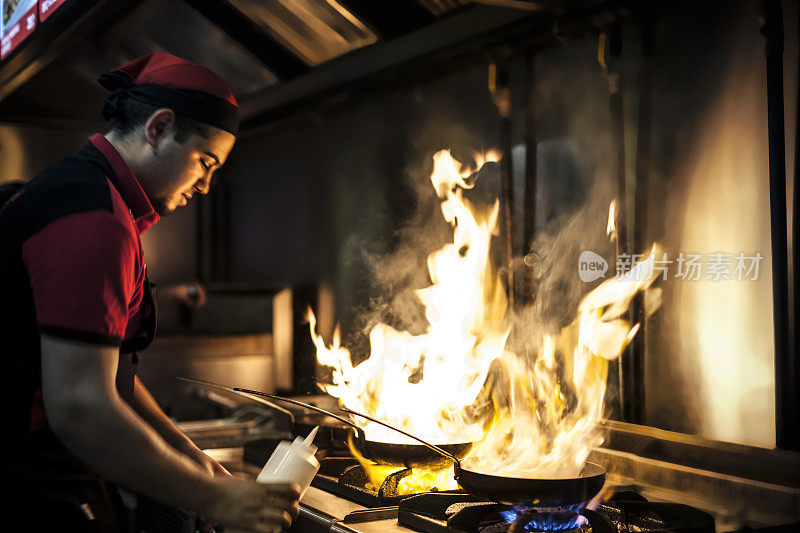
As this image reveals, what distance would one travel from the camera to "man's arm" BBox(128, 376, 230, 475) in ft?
5.08

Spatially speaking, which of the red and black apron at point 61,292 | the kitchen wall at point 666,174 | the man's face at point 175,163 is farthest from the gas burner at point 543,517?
the man's face at point 175,163

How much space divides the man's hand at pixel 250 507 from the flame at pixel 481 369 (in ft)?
1.63

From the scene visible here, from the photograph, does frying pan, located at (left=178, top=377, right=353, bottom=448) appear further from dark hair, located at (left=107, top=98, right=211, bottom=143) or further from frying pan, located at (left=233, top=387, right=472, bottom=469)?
dark hair, located at (left=107, top=98, right=211, bottom=143)

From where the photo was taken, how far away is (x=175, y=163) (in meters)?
1.32

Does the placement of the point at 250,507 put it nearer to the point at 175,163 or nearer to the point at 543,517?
the point at 543,517

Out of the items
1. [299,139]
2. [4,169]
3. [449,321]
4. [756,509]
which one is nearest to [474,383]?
[449,321]

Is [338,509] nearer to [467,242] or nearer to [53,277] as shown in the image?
[53,277]

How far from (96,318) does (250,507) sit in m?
0.36

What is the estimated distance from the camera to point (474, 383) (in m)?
1.92

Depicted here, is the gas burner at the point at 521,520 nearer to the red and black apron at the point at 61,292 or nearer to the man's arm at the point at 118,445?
the man's arm at the point at 118,445

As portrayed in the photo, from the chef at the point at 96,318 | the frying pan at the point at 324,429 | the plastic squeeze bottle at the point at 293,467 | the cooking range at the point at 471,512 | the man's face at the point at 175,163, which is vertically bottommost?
the cooking range at the point at 471,512

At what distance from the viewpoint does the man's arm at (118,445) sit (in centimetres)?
104

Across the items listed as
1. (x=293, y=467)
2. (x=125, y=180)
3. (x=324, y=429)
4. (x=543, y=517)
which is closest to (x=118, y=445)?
(x=293, y=467)

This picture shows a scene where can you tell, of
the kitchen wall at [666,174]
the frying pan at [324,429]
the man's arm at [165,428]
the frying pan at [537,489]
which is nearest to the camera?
the frying pan at [537,489]
